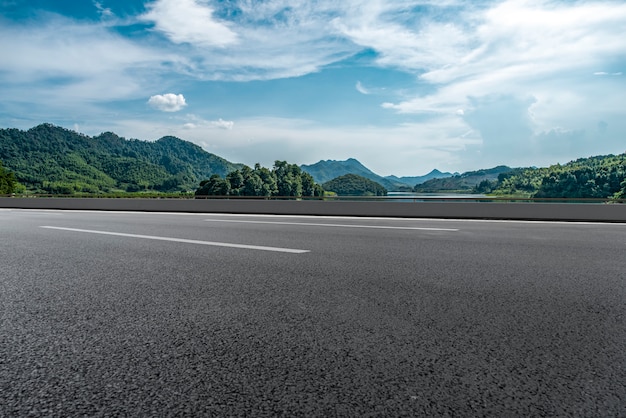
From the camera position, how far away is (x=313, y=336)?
349cm

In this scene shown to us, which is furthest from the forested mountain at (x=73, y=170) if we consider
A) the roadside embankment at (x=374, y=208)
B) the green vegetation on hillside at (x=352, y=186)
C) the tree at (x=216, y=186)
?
the roadside embankment at (x=374, y=208)

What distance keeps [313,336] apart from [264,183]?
106 metres

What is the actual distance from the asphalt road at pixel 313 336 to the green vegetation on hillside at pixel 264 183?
282 feet

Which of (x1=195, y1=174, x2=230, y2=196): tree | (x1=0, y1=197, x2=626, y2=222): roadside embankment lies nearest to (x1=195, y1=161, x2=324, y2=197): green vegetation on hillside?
(x1=195, y1=174, x2=230, y2=196): tree

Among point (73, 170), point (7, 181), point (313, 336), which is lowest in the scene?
point (313, 336)

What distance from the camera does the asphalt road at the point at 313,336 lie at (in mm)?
2457

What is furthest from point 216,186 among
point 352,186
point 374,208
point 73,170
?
point 73,170

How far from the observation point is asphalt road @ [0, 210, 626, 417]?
8.06 feet

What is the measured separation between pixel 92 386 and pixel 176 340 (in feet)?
2.76

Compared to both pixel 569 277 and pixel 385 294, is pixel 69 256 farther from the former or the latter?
pixel 569 277

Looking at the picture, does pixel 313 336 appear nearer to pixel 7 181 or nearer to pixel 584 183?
pixel 584 183

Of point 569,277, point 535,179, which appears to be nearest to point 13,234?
point 569,277

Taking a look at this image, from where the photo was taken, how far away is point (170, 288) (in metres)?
5.25

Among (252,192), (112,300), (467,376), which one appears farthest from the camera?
(252,192)
